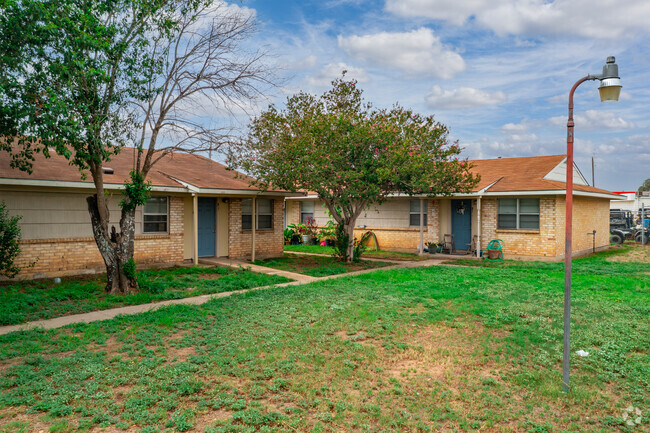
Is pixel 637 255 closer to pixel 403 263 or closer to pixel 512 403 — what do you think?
pixel 403 263

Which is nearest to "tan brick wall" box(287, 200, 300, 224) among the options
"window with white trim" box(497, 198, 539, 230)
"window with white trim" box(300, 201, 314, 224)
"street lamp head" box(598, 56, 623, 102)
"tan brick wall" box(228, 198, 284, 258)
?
"window with white trim" box(300, 201, 314, 224)

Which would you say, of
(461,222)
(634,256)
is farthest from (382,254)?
(634,256)

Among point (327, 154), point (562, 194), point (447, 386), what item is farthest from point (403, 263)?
point (447, 386)

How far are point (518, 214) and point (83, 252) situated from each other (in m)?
14.9

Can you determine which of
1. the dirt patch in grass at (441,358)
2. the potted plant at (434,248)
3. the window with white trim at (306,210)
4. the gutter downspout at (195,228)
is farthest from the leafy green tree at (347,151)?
the window with white trim at (306,210)

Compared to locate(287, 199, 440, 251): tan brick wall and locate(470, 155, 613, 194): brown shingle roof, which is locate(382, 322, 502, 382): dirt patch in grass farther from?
locate(287, 199, 440, 251): tan brick wall

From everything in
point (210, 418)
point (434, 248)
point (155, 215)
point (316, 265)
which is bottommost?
point (210, 418)

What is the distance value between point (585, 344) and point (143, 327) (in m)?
6.61

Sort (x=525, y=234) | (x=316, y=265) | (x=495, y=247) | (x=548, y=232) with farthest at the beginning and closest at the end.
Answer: (x=495, y=247), (x=525, y=234), (x=548, y=232), (x=316, y=265)

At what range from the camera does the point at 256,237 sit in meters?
16.5

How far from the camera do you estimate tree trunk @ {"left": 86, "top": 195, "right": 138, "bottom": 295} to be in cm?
948

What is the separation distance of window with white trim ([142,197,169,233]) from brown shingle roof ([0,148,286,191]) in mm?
759

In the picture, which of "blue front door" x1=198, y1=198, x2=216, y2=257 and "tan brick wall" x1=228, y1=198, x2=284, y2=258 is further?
"tan brick wall" x1=228, y1=198, x2=284, y2=258

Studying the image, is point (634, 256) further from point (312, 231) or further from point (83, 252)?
point (83, 252)
